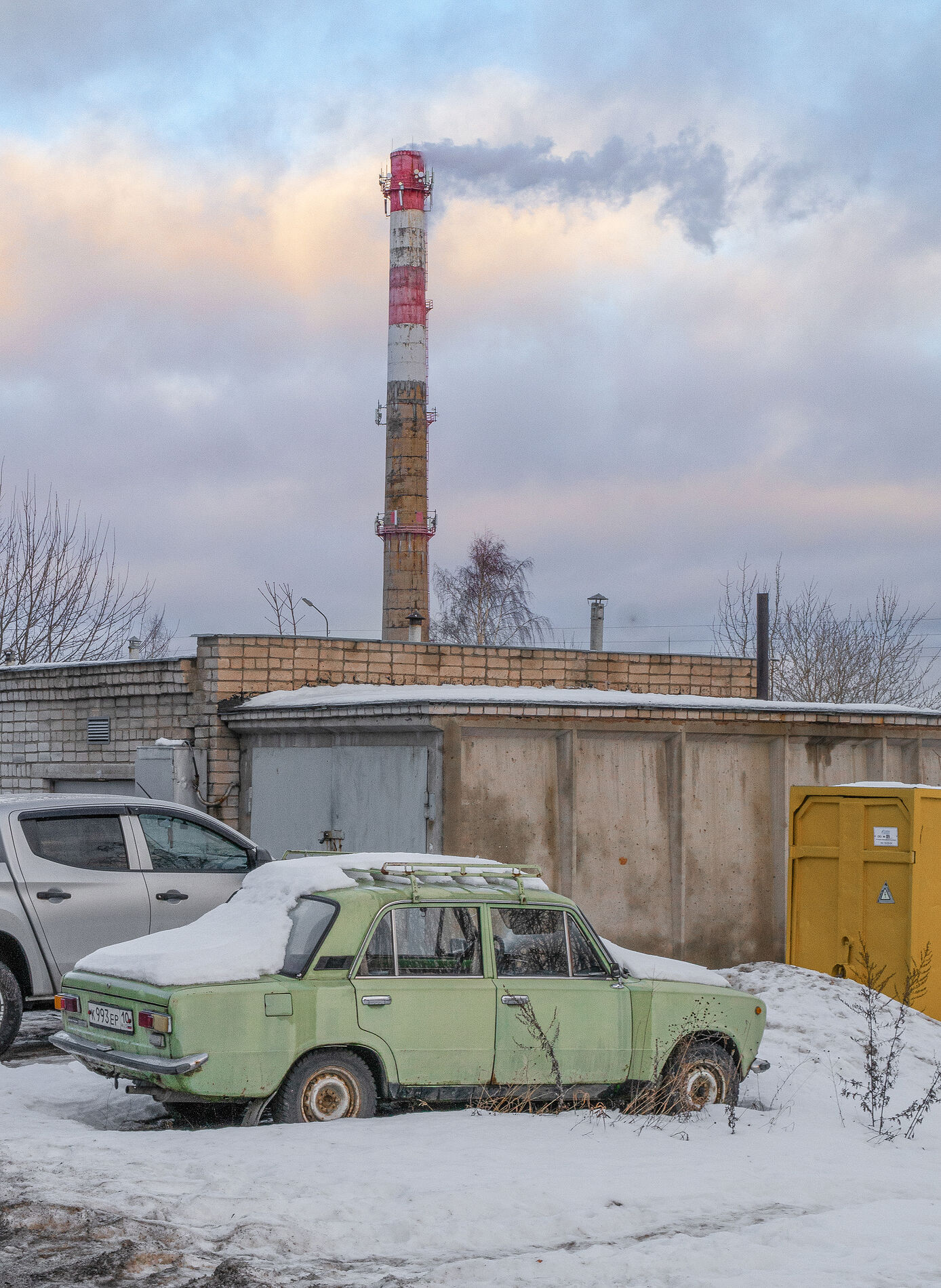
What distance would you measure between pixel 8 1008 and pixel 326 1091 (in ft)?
9.91

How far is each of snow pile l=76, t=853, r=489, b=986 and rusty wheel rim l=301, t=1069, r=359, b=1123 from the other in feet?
1.97

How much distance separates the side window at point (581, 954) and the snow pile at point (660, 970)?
13 cm

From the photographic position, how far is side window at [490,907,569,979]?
7934 mm

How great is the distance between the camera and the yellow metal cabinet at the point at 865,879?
40.4 ft

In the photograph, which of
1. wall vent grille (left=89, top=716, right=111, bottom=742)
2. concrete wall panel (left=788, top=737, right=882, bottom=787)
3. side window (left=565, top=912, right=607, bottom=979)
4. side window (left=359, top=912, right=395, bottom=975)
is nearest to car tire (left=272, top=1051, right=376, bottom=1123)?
side window (left=359, top=912, right=395, bottom=975)

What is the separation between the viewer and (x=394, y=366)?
145ft

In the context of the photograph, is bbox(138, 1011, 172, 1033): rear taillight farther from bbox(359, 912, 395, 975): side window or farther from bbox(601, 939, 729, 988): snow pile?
bbox(601, 939, 729, 988): snow pile

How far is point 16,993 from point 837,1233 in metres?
5.59

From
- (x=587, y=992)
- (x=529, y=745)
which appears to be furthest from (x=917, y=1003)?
(x=587, y=992)

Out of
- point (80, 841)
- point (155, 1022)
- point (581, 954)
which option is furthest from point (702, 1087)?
point (80, 841)

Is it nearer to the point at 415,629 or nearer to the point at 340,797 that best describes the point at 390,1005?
the point at 340,797

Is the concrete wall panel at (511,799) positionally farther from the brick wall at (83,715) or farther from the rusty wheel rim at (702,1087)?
the rusty wheel rim at (702,1087)

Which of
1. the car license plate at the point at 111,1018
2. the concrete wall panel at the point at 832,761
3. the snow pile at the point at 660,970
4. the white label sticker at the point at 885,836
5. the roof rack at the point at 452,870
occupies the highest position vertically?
the concrete wall panel at the point at 832,761

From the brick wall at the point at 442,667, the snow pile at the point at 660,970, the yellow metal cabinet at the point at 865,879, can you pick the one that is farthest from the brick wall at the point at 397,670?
the snow pile at the point at 660,970
